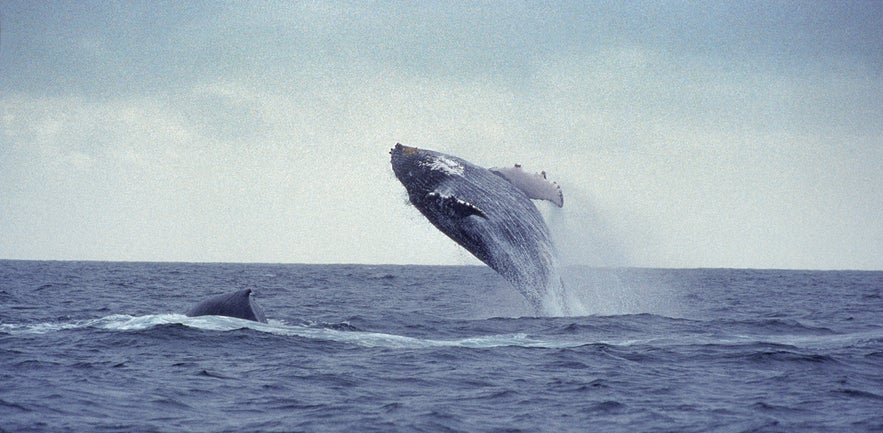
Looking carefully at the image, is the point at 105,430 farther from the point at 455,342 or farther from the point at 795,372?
the point at 795,372

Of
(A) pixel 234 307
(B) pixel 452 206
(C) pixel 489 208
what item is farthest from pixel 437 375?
(A) pixel 234 307

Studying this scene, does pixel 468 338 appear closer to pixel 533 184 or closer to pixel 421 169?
pixel 533 184

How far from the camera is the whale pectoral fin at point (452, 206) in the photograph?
12156mm

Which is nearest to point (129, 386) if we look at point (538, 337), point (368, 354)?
point (368, 354)

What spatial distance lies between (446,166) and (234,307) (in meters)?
5.12

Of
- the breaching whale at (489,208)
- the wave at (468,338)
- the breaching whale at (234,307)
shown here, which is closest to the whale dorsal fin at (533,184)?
the breaching whale at (489,208)

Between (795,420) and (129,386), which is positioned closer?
(795,420)

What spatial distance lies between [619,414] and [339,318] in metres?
11.3

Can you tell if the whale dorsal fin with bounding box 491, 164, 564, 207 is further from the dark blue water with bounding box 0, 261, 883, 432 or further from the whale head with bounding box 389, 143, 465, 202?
the dark blue water with bounding box 0, 261, 883, 432

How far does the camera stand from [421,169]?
40.6ft

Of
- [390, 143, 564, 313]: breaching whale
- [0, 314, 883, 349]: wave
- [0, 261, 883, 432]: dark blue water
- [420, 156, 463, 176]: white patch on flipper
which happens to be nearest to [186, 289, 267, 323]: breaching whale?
[0, 314, 883, 349]: wave

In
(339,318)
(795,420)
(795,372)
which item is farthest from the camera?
(339,318)

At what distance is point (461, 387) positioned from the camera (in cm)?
988

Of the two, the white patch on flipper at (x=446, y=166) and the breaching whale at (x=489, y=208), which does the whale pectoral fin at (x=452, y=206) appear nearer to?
the breaching whale at (x=489, y=208)
